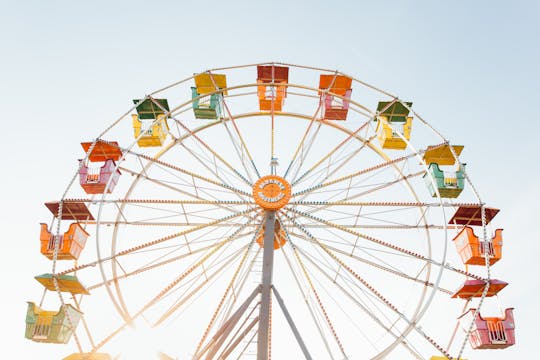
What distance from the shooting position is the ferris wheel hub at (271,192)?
13.6 meters

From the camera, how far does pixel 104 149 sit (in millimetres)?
15125

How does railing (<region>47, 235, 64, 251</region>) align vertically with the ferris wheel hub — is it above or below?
below

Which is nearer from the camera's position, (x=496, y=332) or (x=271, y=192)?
(x=496, y=332)

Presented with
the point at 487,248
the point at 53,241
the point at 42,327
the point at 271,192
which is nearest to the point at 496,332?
the point at 487,248

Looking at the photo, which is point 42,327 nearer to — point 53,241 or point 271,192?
point 53,241

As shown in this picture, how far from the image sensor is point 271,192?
1377 cm

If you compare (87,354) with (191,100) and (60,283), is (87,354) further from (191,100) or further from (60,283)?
(191,100)

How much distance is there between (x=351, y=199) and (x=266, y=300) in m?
4.31

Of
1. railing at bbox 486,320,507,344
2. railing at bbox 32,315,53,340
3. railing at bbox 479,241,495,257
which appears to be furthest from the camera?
railing at bbox 479,241,495,257

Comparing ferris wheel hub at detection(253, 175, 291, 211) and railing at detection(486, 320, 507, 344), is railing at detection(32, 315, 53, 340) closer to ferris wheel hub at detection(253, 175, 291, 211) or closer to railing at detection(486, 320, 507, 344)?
ferris wheel hub at detection(253, 175, 291, 211)

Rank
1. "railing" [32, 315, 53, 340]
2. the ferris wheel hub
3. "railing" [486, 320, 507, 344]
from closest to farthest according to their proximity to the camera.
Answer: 1. "railing" [32, 315, 53, 340]
2. "railing" [486, 320, 507, 344]
3. the ferris wheel hub

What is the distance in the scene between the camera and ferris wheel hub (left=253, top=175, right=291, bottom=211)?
13.6 m

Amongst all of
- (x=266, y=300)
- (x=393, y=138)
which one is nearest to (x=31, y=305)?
(x=266, y=300)

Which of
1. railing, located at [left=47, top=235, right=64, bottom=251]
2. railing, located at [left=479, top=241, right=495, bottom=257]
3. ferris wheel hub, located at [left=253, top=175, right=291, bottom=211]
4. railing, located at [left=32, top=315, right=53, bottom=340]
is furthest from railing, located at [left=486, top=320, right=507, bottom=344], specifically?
railing, located at [left=47, top=235, right=64, bottom=251]
